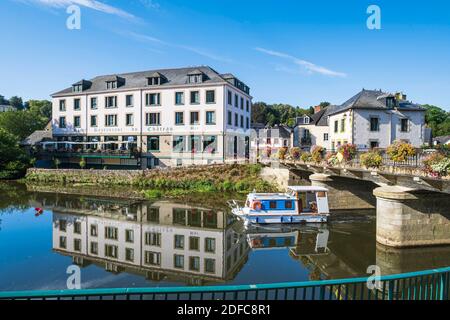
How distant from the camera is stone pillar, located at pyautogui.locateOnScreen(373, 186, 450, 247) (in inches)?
590

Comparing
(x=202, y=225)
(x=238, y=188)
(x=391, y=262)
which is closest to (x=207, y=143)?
(x=238, y=188)

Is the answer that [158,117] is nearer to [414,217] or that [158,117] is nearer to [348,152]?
[348,152]

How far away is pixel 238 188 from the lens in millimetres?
33094

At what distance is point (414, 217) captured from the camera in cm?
1521

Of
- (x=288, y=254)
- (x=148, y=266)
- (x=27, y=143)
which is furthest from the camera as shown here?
(x=27, y=143)

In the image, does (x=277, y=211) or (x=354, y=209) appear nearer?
(x=277, y=211)

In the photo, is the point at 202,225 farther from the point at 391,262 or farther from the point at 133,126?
the point at 133,126

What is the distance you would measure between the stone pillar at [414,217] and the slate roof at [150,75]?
27.0m

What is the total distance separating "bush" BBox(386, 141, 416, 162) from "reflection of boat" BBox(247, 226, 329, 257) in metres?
5.71

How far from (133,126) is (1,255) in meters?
29.5

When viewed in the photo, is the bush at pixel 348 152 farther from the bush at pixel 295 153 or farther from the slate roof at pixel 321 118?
the slate roof at pixel 321 118

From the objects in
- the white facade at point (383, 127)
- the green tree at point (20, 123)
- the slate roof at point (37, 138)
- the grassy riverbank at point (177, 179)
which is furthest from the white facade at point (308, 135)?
the green tree at point (20, 123)

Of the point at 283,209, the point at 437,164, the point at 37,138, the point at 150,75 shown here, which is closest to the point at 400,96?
the point at 283,209

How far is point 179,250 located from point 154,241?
82.8 inches
